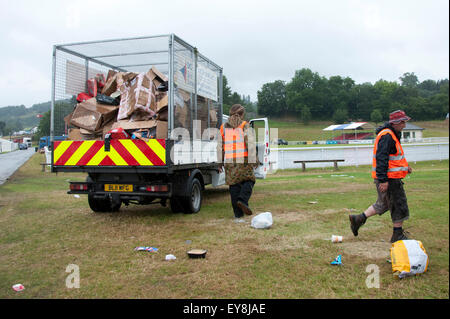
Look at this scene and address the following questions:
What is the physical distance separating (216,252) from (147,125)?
2851 millimetres

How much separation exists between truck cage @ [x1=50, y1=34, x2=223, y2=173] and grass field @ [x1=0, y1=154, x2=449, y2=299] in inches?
45.7

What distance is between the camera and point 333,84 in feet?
332

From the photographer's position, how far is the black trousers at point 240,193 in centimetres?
622

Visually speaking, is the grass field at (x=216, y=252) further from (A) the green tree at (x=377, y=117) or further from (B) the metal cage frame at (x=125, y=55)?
(A) the green tree at (x=377, y=117)

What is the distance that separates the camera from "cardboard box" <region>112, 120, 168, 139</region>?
6176 millimetres

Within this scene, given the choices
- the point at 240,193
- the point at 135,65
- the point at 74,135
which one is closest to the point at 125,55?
the point at 135,65

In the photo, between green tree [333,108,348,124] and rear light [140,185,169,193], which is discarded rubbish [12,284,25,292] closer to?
rear light [140,185,169,193]

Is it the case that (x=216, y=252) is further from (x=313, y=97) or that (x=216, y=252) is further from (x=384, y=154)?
(x=313, y=97)

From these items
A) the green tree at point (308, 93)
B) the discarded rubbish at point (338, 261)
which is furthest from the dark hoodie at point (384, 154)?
the green tree at point (308, 93)

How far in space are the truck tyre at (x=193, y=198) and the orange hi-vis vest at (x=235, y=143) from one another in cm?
93

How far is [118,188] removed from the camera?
634 centimetres

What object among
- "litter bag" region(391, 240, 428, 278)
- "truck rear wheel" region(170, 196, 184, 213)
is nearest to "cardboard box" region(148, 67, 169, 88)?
"truck rear wheel" region(170, 196, 184, 213)

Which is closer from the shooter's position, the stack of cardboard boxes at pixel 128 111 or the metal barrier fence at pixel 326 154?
the stack of cardboard boxes at pixel 128 111

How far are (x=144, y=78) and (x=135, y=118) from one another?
80 centimetres
